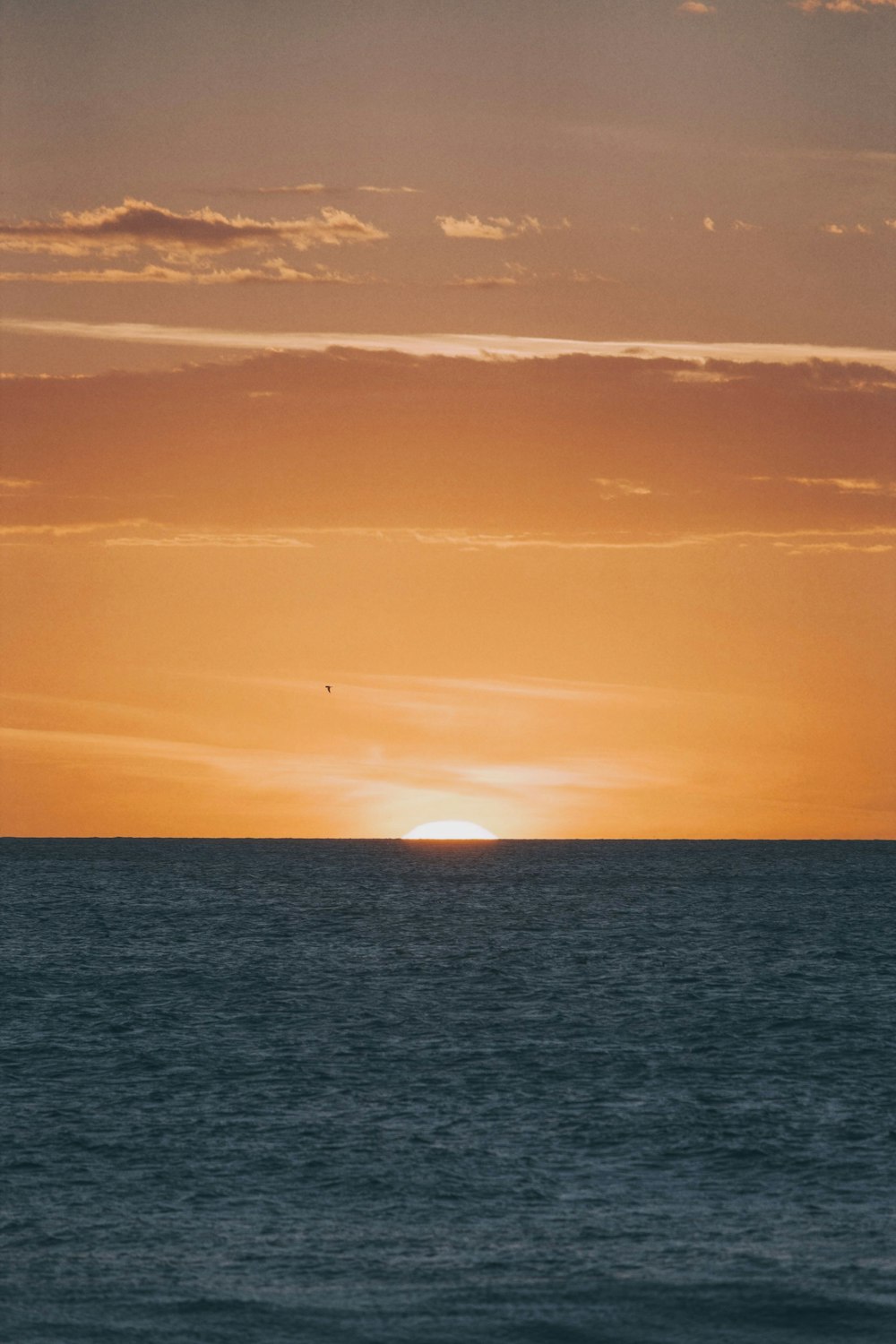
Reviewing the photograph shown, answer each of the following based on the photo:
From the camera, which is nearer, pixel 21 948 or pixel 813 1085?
pixel 813 1085

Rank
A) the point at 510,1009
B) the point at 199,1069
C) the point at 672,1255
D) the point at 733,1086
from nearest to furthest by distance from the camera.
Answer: the point at 672,1255 < the point at 733,1086 < the point at 199,1069 < the point at 510,1009

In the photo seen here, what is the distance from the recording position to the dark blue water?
3288 centimetres

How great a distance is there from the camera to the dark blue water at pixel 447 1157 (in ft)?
108

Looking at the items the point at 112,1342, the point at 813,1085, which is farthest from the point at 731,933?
the point at 112,1342

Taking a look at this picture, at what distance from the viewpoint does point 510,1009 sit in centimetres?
7975

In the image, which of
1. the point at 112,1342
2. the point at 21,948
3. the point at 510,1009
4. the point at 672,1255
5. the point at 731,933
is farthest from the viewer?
the point at 731,933

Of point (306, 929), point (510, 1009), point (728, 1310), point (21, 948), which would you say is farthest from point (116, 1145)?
point (306, 929)

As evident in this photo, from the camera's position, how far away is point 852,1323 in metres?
31.8

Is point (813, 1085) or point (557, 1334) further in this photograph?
point (813, 1085)

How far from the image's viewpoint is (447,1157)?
4597 centimetres

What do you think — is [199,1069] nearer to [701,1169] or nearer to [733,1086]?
[733,1086]

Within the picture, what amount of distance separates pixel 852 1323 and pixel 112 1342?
546 inches

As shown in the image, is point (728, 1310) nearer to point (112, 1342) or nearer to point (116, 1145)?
point (112, 1342)

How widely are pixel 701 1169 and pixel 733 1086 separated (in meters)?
13.2
